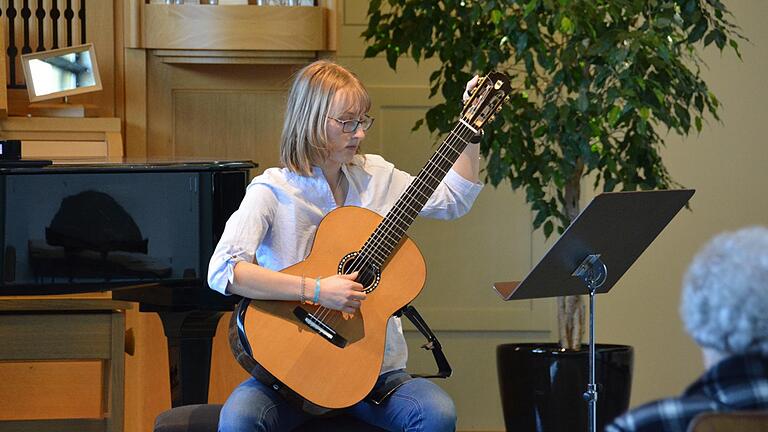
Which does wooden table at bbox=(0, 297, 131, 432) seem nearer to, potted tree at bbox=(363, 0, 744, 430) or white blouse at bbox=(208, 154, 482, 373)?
white blouse at bbox=(208, 154, 482, 373)

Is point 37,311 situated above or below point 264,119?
below

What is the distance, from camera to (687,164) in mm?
4223

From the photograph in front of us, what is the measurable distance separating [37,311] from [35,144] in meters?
0.77

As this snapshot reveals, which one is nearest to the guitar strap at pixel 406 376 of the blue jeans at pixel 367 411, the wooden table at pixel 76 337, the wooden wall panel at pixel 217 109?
the blue jeans at pixel 367 411

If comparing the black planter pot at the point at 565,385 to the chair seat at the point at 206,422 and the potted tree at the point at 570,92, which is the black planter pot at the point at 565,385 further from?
the chair seat at the point at 206,422

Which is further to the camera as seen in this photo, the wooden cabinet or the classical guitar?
the wooden cabinet

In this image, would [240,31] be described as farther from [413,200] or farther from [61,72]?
[413,200]

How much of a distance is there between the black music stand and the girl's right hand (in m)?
0.33

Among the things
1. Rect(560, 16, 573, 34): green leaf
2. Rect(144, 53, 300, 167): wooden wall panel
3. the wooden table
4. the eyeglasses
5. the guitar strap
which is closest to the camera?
the guitar strap

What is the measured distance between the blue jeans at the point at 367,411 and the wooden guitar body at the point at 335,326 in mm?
57

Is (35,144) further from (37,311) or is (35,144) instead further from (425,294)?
(425,294)

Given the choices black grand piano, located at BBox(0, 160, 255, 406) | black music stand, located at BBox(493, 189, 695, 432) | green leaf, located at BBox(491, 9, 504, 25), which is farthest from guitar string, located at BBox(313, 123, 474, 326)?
green leaf, located at BBox(491, 9, 504, 25)

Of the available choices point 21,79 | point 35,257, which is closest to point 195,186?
point 35,257

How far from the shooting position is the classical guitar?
2186mm
